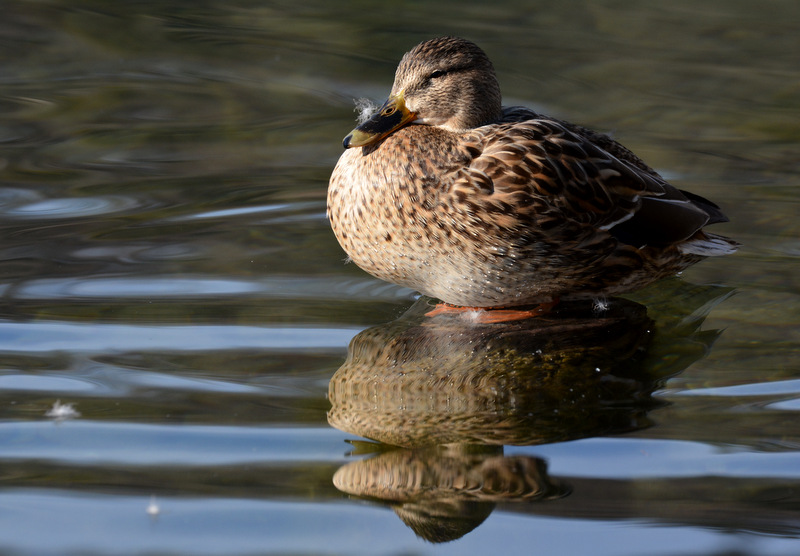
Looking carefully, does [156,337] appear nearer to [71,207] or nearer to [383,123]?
[383,123]

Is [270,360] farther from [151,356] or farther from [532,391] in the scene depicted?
[532,391]

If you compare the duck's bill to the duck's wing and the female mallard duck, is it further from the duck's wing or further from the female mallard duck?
the duck's wing

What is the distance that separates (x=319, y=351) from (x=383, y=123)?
3.56 ft

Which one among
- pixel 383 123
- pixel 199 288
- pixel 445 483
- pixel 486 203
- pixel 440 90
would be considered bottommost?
pixel 445 483

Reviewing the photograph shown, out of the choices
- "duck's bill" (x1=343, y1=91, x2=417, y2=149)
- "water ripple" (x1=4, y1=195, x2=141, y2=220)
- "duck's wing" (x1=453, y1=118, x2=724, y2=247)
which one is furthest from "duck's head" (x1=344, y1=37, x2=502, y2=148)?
"water ripple" (x1=4, y1=195, x2=141, y2=220)

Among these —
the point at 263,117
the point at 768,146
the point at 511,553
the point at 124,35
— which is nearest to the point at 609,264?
the point at 511,553

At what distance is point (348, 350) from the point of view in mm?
4215

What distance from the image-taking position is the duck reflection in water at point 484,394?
322 centimetres

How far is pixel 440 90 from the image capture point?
4.59 metres

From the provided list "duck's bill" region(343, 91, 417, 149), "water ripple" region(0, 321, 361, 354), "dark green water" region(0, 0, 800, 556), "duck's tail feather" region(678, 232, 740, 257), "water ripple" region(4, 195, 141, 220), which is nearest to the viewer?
"dark green water" region(0, 0, 800, 556)

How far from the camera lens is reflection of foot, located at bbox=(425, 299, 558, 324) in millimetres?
4609

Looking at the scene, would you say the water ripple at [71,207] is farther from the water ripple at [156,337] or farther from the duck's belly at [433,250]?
the duck's belly at [433,250]

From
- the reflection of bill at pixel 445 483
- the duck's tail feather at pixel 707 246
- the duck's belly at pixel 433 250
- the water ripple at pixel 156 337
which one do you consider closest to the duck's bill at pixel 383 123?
the duck's belly at pixel 433 250

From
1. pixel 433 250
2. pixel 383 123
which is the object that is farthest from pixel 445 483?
pixel 383 123
